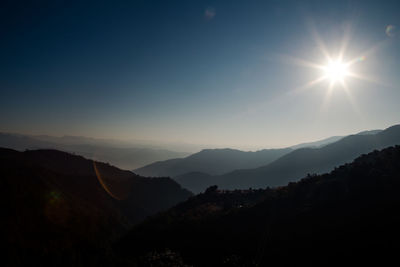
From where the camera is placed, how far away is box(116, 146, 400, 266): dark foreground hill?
13.7 m

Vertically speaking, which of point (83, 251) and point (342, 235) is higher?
point (342, 235)

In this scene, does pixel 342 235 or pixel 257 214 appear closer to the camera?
pixel 342 235

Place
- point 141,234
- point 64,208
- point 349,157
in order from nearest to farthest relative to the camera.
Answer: point 141,234, point 64,208, point 349,157

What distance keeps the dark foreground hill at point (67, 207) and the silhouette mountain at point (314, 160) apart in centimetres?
10344

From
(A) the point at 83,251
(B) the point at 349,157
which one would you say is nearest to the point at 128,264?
(A) the point at 83,251

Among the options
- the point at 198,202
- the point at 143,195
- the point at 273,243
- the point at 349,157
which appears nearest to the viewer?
the point at 273,243

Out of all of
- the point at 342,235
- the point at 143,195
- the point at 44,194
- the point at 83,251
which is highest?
the point at 342,235

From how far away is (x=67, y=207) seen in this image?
39062 millimetres

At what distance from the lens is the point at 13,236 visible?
68.9 feet

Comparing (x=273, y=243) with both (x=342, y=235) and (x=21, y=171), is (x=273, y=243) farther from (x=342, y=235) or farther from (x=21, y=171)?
(x=21, y=171)

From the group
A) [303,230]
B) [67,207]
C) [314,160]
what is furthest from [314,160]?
[67,207]

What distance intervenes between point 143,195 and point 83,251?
71084 mm

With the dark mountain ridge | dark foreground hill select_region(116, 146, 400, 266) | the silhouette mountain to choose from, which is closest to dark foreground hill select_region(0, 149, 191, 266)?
dark foreground hill select_region(116, 146, 400, 266)

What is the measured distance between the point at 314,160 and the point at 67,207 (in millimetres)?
189027
